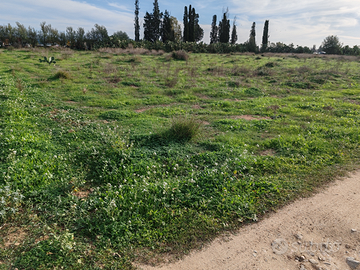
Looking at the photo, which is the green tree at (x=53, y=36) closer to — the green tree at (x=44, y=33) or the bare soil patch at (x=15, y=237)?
the green tree at (x=44, y=33)

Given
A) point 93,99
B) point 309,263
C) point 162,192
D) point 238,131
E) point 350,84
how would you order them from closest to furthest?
point 309,263, point 162,192, point 238,131, point 93,99, point 350,84

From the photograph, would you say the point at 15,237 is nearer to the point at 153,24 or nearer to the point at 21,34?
the point at 21,34

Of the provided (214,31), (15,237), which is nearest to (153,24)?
(214,31)

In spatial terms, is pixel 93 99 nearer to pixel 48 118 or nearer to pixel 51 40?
pixel 48 118

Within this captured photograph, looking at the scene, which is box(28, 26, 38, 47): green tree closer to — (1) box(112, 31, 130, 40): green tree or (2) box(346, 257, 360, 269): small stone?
(1) box(112, 31, 130, 40): green tree

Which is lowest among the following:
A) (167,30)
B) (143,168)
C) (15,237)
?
(15,237)

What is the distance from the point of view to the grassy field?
3273mm

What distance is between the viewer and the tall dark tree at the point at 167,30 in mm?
45875

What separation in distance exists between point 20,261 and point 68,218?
2.61 feet

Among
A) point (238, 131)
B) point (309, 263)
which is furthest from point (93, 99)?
point (309, 263)

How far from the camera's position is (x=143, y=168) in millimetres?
4809

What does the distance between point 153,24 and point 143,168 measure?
169 ft

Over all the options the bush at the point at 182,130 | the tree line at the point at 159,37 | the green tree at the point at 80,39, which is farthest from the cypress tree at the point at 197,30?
the bush at the point at 182,130

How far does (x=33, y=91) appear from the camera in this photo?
9703mm
